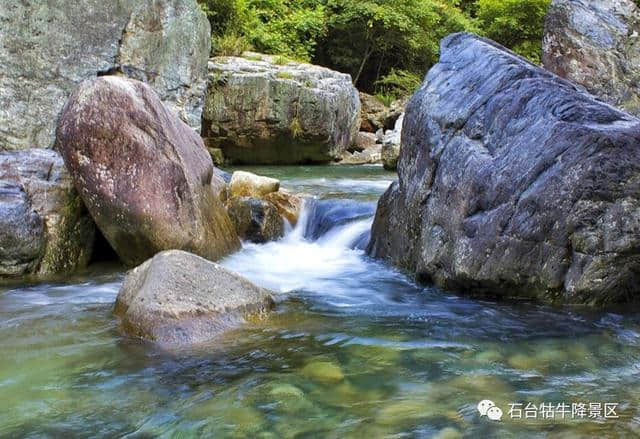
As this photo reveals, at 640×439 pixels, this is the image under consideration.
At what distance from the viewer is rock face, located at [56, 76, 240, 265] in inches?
235

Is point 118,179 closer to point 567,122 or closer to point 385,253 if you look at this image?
point 385,253

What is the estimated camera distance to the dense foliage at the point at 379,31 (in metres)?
18.8

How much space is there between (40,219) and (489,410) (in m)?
4.76

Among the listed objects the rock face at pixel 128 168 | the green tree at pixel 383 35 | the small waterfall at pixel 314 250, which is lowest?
the small waterfall at pixel 314 250

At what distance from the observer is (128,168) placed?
19.7 ft

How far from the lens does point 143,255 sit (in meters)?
6.29

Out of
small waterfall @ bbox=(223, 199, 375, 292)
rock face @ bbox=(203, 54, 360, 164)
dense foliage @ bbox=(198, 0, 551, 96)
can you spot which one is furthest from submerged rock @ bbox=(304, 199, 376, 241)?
dense foliage @ bbox=(198, 0, 551, 96)

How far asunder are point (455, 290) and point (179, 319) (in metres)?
2.43

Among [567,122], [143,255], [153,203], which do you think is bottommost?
[143,255]

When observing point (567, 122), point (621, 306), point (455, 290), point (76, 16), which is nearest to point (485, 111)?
point (567, 122)

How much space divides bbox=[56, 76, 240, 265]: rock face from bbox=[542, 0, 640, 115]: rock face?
10.8 metres

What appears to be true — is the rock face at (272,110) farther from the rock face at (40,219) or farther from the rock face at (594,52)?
the rock face at (40,219)

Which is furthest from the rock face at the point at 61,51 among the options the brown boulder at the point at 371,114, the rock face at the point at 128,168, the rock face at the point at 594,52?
the rock face at the point at 594,52

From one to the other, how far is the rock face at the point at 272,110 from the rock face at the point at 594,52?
5.02m
